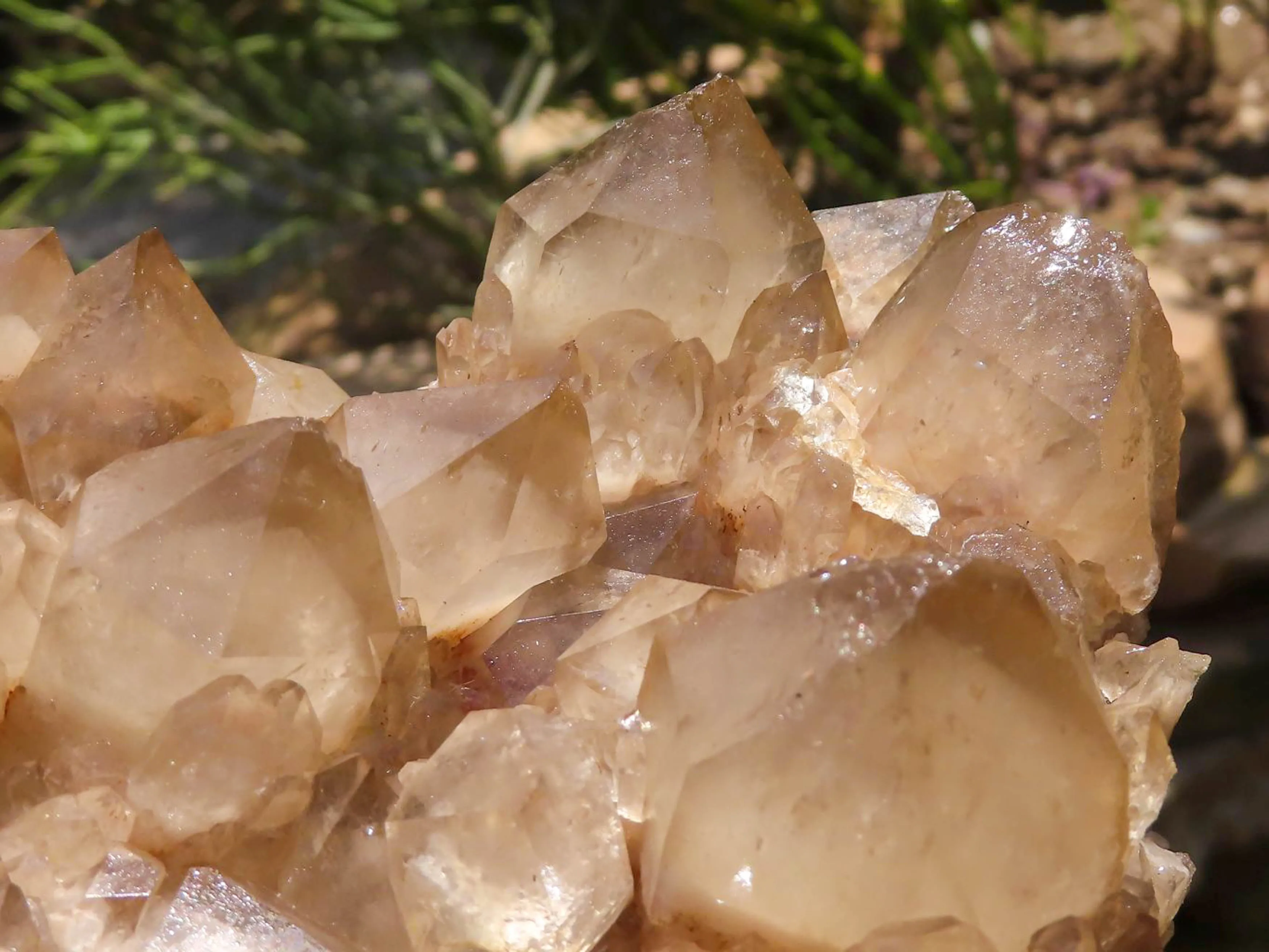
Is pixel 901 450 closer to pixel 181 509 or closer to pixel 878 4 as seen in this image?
pixel 181 509

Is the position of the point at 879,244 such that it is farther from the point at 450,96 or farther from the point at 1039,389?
the point at 450,96

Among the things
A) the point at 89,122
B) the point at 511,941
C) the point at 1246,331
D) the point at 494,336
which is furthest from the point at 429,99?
the point at 511,941

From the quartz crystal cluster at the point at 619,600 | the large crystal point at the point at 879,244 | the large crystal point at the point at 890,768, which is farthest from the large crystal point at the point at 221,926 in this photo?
the large crystal point at the point at 879,244

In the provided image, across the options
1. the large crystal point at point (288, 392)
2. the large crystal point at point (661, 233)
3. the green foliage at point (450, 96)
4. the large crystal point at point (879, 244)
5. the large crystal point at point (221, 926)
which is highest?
the large crystal point at point (661, 233)

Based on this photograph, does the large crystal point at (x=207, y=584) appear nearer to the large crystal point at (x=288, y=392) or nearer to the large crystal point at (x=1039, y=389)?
the large crystal point at (x=288, y=392)

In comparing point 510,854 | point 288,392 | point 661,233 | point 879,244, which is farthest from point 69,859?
point 879,244
